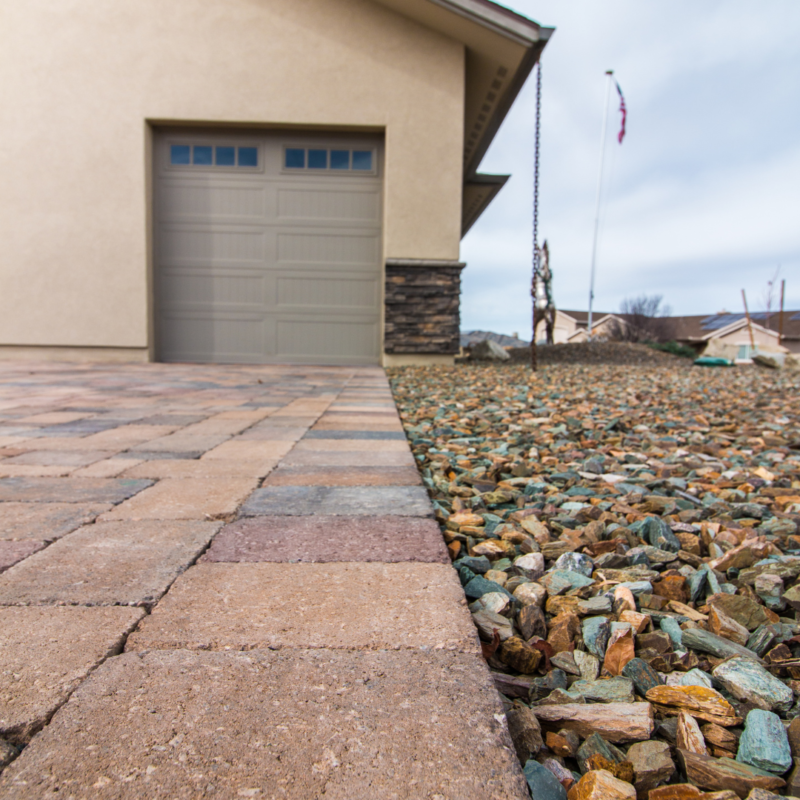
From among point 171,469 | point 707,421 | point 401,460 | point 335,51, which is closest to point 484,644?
point 401,460

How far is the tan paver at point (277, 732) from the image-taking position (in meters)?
0.54

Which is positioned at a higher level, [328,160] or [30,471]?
[328,160]

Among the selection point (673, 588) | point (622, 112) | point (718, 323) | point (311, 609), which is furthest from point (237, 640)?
point (718, 323)

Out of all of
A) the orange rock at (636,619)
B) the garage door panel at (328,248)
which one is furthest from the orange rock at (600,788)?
the garage door panel at (328,248)

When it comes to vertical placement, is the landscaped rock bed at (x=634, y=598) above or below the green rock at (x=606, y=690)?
above

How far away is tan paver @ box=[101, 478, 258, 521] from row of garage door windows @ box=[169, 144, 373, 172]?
594 cm

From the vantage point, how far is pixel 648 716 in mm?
762

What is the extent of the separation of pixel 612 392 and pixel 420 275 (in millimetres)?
2914

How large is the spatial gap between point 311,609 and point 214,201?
678cm

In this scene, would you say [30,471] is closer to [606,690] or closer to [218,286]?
[606,690]

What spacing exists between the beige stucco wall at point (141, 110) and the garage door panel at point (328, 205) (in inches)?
13.8

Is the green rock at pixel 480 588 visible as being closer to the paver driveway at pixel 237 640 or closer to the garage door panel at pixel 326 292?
the paver driveway at pixel 237 640

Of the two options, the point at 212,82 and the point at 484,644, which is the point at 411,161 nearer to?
the point at 212,82

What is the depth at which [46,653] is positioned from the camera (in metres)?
0.75
